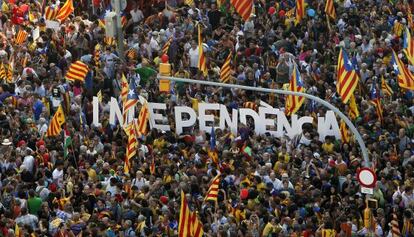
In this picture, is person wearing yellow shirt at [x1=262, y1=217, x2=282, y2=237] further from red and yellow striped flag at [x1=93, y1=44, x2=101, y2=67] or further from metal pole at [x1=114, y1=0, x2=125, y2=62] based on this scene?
red and yellow striped flag at [x1=93, y1=44, x2=101, y2=67]

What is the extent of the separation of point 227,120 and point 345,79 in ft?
9.32

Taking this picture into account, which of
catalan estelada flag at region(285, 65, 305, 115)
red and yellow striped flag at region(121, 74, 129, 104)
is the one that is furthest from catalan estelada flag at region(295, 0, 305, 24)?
red and yellow striped flag at region(121, 74, 129, 104)

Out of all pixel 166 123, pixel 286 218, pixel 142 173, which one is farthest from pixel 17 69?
pixel 286 218

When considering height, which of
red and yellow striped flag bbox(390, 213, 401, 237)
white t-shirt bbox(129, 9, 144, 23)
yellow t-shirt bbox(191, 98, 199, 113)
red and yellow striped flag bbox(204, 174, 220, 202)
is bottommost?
red and yellow striped flag bbox(390, 213, 401, 237)

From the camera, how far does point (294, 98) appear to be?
43.5m

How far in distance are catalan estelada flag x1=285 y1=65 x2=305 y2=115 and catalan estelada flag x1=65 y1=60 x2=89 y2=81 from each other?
4.96 metres

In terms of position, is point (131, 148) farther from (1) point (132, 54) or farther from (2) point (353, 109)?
(1) point (132, 54)

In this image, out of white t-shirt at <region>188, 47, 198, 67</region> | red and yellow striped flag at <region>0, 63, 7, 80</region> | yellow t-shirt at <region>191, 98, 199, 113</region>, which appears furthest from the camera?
white t-shirt at <region>188, 47, 198, 67</region>

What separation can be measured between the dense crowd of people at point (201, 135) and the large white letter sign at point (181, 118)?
26 cm

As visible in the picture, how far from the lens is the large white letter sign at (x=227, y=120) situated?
1703 inches

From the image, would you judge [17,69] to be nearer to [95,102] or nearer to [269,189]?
[95,102]

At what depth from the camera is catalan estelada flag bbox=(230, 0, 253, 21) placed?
48875 mm

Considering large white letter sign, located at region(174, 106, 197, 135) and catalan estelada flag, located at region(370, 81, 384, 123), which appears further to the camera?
large white letter sign, located at region(174, 106, 197, 135)

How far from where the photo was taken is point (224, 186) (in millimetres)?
39562
